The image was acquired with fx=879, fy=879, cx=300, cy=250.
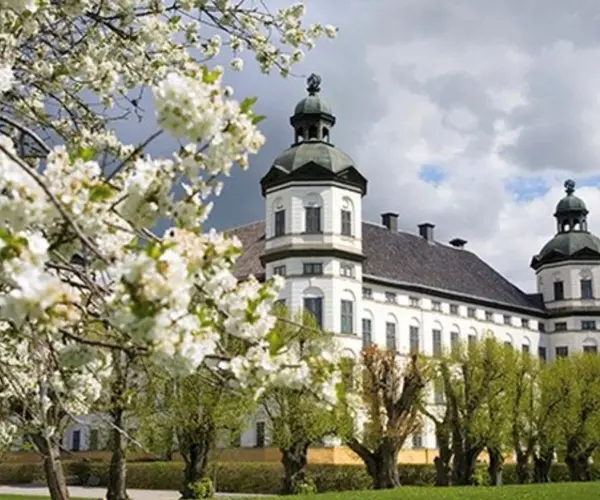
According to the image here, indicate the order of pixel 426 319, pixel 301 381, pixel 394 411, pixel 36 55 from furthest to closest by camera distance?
pixel 426 319, pixel 394 411, pixel 36 55, pixel 301 381

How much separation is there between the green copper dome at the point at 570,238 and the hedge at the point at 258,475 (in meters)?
18.6

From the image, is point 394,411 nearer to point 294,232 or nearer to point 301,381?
point 294,232

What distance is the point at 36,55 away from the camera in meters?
6.45

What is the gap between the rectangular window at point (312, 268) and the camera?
40906mm

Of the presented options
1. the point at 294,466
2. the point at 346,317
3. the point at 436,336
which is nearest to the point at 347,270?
the point at 346,317

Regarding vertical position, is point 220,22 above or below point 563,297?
below

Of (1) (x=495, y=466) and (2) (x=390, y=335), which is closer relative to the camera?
(1) (x=495, y=466)

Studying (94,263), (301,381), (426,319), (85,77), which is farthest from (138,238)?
(426,319)

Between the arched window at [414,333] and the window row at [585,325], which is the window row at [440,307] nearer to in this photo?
the arched window at [414,333]

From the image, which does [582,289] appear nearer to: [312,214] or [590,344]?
[590,344]

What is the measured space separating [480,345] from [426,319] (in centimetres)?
1279

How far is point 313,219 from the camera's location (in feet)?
135

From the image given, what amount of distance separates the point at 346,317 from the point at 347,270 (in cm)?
225

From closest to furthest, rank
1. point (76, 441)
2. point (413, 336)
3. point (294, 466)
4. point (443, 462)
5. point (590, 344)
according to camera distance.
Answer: point (294, 466)
point (443, 462)
point (413, 336)
point (76, 441)
point (590, 344)
